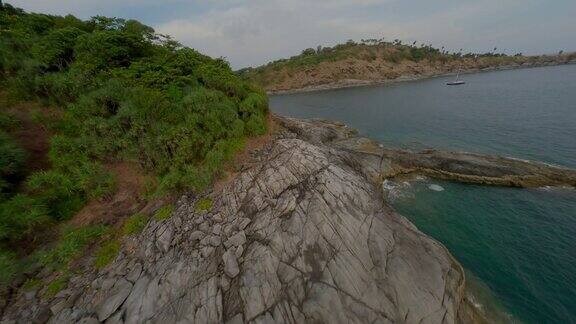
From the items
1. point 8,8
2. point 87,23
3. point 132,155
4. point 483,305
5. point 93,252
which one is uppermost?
point 8,8

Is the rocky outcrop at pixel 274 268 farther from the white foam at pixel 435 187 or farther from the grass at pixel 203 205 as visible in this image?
the white foam at pixel 435 187

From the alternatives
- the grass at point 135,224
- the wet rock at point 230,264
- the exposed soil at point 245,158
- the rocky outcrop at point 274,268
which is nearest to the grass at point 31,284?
the rocky outcrop at point 274,268

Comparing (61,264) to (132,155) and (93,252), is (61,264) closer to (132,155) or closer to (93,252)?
(93,252)

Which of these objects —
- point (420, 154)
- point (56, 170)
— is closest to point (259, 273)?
point (56, 170)

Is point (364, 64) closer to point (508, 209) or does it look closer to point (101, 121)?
point (508, 209)

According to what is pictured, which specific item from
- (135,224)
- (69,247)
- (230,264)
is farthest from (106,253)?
(230,264)

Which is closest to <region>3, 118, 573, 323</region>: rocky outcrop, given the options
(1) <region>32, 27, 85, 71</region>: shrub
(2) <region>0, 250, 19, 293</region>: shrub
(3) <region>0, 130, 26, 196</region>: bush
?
(2) <region>0, 250, 19, 293</region>: shrub
